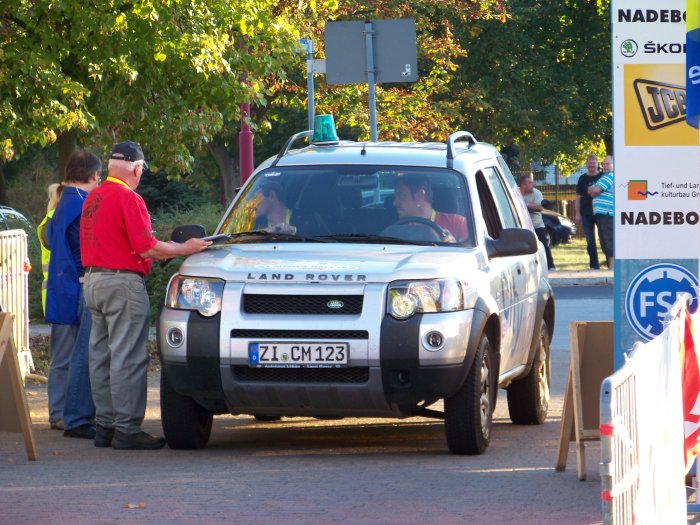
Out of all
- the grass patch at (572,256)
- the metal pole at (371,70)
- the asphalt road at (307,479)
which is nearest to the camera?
the asphalt road at (307,479)

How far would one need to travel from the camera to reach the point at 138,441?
9.00m

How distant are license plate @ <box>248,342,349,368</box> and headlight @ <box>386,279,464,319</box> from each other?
0.36m

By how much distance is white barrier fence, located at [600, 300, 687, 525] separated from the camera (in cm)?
395

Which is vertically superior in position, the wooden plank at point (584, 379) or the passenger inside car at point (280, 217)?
the passenger inside car at point (280, 217)

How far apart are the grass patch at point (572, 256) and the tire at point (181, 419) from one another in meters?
18.5

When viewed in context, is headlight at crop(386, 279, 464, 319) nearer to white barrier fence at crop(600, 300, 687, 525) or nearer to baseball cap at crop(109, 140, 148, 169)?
baseball cap at crop(109, 140, 148, 169)

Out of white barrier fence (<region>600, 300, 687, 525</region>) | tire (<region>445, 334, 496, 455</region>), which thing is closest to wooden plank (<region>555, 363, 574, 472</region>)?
tire (<region>445, 334, 496, 455</region>)

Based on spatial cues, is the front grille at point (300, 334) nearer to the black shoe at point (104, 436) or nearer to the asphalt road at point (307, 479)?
the asphalt road at point (307, 479)

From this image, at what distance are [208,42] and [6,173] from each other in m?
42.0

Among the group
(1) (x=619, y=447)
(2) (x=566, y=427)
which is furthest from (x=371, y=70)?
(1) (x=619, y=447)

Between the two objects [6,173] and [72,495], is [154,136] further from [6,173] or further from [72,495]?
[6,173]

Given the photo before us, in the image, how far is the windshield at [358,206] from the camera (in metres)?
9.03

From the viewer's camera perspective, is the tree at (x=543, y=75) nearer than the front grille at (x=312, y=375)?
No

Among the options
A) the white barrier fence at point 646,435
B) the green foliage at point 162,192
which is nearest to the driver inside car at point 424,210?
the white barrier fence at point 646,435
